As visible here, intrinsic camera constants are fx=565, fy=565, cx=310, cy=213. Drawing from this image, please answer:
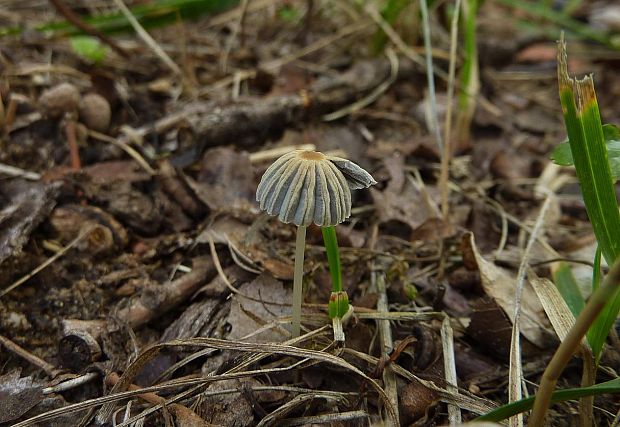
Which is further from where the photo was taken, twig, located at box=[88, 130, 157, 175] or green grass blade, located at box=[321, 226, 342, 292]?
twig, located at box=[88, 130, 157, 175]

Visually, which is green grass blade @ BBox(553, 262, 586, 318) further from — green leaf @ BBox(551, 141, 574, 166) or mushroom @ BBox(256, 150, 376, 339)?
mushroom @ BBox(256, 150, 376, 339)

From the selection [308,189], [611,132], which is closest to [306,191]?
[308,189]

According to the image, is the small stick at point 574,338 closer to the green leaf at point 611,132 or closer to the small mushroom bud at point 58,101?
the green leaf at point 611,132

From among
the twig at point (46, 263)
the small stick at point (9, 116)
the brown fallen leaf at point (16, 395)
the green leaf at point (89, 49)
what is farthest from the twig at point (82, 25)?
the brown fallen leaf at point (16, 395)

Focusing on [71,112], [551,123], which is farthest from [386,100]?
[71,112]

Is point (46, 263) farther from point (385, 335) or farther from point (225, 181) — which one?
point (385, 335)

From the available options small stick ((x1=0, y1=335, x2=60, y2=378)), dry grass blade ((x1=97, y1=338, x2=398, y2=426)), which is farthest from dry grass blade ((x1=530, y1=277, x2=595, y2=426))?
small stick ((x1=0, y1=335, x2=60, y2=378))
